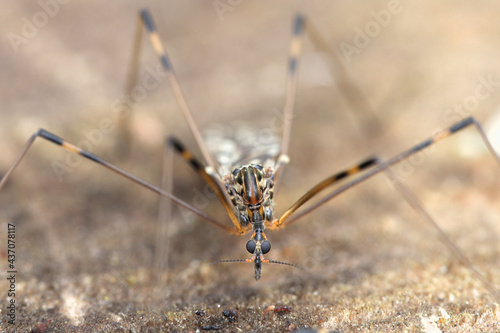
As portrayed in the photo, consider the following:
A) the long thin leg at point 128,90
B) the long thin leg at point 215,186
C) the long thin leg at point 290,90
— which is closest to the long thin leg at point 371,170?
the long thin leg at point 215,186

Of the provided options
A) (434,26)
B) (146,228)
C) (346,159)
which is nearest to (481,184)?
(346,159)

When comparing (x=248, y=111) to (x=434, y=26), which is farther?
(x=434, y=26)

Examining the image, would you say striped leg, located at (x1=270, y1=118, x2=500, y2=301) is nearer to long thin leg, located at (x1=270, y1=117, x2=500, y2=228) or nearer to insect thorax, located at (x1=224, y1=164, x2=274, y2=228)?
long thin leg, located at (x1=270, y1=117, x2=500, y2=228)

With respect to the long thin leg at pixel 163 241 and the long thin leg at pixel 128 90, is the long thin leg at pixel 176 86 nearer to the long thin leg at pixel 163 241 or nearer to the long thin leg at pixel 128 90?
the long thin leg at pixel 128 90

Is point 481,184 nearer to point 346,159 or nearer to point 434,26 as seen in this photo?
point 346,159

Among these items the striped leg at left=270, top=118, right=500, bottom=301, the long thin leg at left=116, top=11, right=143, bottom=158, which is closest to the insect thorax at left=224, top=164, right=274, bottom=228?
the striped leg at left=270, top=118, right=500, bottom=301

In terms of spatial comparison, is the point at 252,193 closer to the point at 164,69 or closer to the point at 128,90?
the point at 164,69

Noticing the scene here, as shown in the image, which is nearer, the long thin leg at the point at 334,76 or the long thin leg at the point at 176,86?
the long thin leg at the point at 176,86

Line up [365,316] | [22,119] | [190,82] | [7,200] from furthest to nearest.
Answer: [190,82]
[22,119]
[7,200]
[365,316]
